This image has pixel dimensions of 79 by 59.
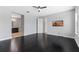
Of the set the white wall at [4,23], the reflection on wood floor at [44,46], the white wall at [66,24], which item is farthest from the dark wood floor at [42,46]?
the white wall at [66,24]

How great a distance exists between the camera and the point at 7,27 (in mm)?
6160

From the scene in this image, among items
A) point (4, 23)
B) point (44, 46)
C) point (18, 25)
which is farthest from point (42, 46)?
point (18, 25)

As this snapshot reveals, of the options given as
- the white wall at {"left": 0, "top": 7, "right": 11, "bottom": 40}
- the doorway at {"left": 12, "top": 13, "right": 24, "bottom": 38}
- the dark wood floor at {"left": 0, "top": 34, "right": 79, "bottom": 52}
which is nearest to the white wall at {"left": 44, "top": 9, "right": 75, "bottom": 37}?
the dark wood floor at {"left": 0, "top": 34, "right": 79, "bottom": 52}

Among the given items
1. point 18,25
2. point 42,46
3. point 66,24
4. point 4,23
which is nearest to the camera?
point 42,46

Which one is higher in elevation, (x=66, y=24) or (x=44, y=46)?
(x=66, y=24)

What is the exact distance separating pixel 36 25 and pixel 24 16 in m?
2.83

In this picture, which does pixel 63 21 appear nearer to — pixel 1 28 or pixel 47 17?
pixel 47 17

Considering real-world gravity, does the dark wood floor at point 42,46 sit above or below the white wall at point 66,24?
below

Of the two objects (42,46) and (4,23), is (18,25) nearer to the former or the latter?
(4,23)

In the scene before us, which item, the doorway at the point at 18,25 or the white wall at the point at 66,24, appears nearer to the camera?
the white wall at the point at 66,24

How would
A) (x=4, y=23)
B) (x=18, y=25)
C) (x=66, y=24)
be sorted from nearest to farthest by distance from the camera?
(x=4, y=23) → (x=66, y=24) → (x=18, y=25)

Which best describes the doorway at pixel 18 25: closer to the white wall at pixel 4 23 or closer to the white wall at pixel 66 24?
the white wall at pixel 4 23
